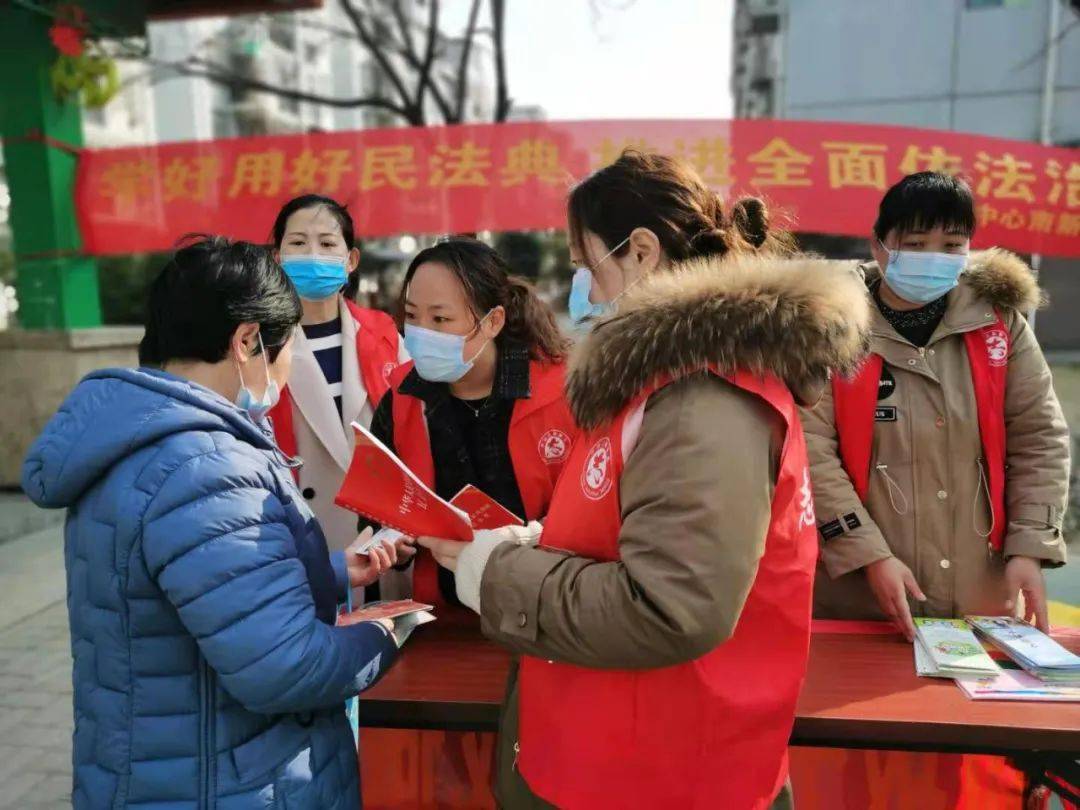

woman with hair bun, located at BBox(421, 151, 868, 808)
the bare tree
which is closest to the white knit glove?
woman with hair bun, located at BBox(421, 151, 868, 808)

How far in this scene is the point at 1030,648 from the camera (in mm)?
1508

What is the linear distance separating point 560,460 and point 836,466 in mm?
616

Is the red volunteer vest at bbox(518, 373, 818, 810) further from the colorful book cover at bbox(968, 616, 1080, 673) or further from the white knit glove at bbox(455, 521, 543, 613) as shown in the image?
the colorful book cover at bbox(968, 616, 1080, 673)

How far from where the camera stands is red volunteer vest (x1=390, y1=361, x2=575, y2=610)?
1750mm

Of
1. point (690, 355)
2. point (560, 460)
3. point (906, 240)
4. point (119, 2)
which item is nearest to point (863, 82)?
point (119, 2)

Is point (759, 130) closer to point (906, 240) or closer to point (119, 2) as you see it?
point (906, 240)

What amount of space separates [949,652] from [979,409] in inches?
21.3

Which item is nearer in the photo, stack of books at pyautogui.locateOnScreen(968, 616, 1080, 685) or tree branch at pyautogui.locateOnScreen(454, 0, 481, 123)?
stack of books at pyautogui.locateOnScreen(968, 616, 1080, 685)

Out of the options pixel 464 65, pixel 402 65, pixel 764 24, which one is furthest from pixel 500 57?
pixel 764 24

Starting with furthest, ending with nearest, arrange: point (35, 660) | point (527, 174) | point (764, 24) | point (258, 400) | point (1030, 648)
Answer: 1. point (764, 24)
2. point (527, 174)
3. point (35, 660)
4. point (1030, 648)
5. point (258, 400)

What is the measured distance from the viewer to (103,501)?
1.04 metres

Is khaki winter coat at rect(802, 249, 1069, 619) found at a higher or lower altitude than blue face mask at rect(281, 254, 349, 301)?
lower

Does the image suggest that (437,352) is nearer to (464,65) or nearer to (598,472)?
(598,472)

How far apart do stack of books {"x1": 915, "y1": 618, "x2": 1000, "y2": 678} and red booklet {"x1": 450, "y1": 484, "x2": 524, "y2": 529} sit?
32.5 inches
